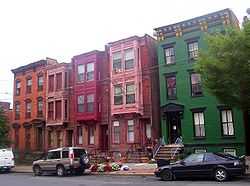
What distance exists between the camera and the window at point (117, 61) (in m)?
36.7

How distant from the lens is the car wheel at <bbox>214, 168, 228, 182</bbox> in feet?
62.8

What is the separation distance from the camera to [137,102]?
1352 inches

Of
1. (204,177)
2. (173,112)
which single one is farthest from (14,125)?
(204,177)

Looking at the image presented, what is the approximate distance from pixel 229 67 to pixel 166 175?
6803 mm

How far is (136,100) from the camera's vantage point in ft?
113

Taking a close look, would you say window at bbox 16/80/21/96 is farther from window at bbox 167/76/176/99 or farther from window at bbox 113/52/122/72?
window at bbox 167/76/176/99

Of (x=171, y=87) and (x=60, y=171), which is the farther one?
(x=171, y=87)

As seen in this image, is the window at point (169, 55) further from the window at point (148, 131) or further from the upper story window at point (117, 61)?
the window at point (148, 131)

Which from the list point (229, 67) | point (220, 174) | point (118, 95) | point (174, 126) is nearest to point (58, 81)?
point (118, 95)

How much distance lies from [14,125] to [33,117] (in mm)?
3944

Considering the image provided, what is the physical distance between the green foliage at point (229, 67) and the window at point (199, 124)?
8667 millimetres

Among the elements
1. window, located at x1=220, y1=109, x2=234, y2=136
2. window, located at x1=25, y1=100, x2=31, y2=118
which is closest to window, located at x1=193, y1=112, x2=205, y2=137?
window, located at x1=220, y1=109, x2=234, y2=136

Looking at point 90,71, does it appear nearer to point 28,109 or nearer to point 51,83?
point 51,83

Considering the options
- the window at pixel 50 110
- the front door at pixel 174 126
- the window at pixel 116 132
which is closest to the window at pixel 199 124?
the front door at pixel 174 126
